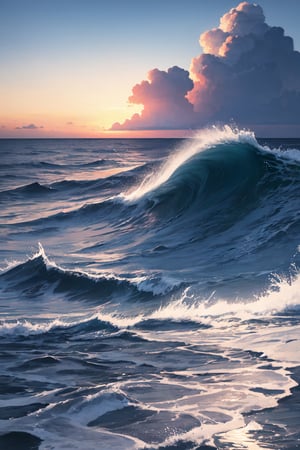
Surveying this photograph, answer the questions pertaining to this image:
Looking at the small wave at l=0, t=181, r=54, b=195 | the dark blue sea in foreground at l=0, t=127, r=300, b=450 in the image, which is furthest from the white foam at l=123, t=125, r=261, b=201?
the small wave at l=0, t=181, r=54, b=195

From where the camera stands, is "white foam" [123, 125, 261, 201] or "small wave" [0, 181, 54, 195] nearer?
"white foam" [123, 125, 261, 201]

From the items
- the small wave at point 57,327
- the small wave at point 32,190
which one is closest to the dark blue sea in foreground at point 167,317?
the small wave at point 57,327

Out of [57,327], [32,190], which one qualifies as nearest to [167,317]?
[57,327]

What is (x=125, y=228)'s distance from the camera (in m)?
18.8

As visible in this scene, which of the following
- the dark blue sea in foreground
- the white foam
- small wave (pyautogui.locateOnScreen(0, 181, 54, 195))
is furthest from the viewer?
small wave (pyautogui.locateOnScreen(0, 181, 54, 195))

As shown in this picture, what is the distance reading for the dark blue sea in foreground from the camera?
4.95 meters

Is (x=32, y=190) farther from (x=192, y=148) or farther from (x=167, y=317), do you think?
(x=167, y=317)

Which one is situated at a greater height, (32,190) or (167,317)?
(32,190)

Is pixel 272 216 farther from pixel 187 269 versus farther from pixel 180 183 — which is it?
pixel 180 183

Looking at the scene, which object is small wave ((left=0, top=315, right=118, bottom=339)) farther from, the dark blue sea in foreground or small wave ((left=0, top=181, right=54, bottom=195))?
small wave ((left=0, top=181, right=54, bottom=195))

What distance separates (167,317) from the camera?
901cm

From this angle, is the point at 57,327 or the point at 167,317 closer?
the point at 57,327

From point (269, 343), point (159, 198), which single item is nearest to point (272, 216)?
point (159, 198)

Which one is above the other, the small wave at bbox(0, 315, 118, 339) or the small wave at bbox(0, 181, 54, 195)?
the small wave at bbox(0, 181, 54, 195)
